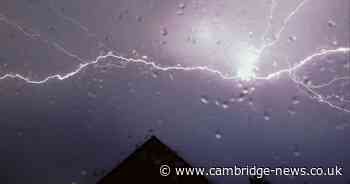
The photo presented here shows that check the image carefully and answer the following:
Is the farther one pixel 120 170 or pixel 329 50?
pixel 329 50

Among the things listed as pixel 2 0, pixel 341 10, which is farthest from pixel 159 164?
pixel 2 0

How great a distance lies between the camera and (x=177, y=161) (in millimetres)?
4547

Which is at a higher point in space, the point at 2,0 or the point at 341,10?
the point at 2,0

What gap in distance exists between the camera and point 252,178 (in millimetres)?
5152

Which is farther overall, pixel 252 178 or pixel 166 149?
pixel 252 178

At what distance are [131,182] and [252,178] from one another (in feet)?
6.11

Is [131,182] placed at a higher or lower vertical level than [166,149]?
lower

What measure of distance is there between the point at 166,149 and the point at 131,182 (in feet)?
2.08

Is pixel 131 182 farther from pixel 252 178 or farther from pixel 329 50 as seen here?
pixel 329 50

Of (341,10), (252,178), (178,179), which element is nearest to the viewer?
(178,179)

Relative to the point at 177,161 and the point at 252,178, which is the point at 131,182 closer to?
the point at 177,161

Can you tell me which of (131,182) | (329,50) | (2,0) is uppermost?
(2,0)

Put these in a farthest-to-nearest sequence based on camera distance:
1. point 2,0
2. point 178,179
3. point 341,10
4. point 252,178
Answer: point 2,0
point 341,10
point 252,178
point 178,179

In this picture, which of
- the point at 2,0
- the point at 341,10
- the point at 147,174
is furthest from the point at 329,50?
the point at 2,0
